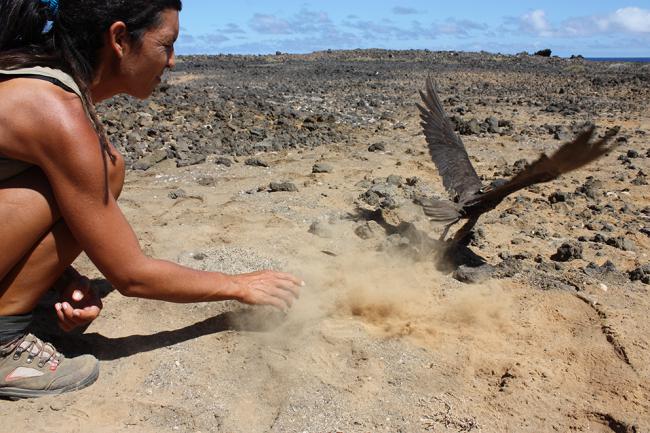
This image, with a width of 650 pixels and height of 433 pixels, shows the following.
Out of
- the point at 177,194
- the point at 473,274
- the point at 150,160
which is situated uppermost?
the point at 473,274

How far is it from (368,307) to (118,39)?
1.73 meters

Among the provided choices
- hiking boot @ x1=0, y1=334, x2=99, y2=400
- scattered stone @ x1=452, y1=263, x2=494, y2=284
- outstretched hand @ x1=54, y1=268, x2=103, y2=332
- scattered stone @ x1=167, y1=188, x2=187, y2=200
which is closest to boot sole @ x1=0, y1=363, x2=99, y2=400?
hiking boot @ x1=0, y1=334, x2=99, y2=400

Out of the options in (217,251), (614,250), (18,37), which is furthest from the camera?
(614,250)

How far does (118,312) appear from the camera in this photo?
288 centimetres

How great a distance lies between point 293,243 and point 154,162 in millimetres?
2754

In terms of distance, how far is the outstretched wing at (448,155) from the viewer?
15.0 feet

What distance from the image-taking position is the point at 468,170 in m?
4.69

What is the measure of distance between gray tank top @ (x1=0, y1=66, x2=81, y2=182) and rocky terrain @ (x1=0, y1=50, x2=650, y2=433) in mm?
878

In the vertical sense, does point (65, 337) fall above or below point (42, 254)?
below

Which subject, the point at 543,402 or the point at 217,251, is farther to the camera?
the point at 217,251

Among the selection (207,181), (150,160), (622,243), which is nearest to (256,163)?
(207,181)

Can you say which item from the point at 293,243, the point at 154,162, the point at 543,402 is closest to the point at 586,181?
the point at 293,243

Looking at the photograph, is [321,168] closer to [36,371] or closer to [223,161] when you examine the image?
[223,161]

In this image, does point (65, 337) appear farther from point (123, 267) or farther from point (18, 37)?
point (18, 37)
